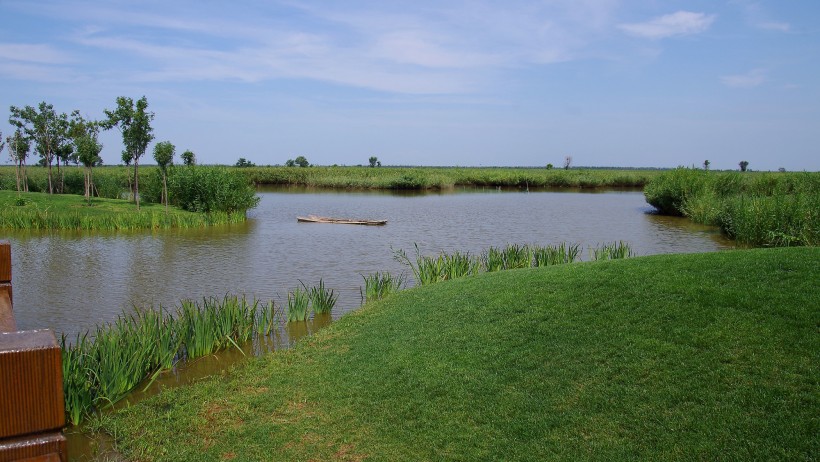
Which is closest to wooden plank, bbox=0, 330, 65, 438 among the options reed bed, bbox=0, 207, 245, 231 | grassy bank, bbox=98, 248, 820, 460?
grassy bank, bbox=98, 248, 820, 460

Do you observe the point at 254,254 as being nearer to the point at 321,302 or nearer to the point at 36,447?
the point at 321,302

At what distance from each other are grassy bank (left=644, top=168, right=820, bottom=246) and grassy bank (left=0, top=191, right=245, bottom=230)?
20.3 meters

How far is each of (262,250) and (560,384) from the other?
15.2 metres

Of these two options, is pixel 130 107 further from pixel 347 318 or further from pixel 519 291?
pixel 519 291

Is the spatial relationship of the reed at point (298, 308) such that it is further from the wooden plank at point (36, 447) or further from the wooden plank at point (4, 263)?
the wooden plank at point (36, 447)

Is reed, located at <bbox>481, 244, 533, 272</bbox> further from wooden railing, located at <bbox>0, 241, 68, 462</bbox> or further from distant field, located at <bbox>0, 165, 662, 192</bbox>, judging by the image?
distant field, located at <bbox>0, 165, 662, 192</bbox>

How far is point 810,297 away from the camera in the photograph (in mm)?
5891

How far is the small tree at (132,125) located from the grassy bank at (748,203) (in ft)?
73.8

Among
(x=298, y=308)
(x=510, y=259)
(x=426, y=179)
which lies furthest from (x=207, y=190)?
(x=426, y=179)

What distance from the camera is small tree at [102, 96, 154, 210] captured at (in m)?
23.8

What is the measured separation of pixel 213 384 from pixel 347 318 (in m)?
2.82

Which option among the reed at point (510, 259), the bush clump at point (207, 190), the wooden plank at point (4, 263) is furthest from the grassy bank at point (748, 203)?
the bush clump at point (207, 190)

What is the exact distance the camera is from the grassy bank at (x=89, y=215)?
2200 centimetres

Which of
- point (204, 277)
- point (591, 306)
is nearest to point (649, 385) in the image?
point (591, 306)
